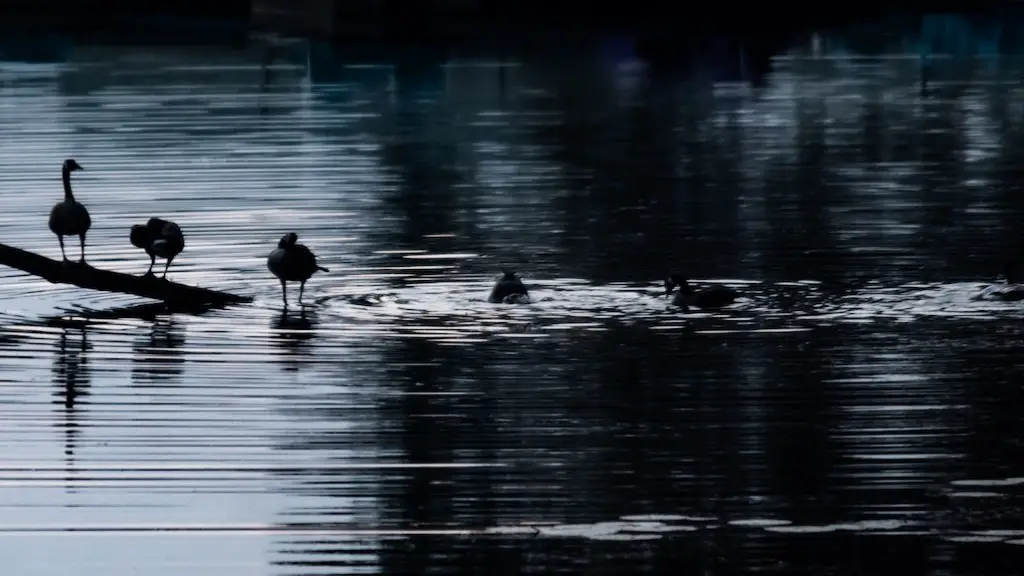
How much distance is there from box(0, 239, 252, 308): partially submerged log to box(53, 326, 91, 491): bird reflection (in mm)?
907

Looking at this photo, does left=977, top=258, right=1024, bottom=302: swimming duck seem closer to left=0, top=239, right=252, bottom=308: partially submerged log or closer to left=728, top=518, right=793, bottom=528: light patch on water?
left=0, top=239, right=252, bottom=308: partially submerged log

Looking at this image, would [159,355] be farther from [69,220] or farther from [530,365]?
[69,220]

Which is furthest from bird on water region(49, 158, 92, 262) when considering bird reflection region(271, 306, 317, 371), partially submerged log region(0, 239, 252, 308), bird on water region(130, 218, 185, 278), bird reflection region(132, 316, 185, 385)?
bird reflection region(271, 306, 317, 371)

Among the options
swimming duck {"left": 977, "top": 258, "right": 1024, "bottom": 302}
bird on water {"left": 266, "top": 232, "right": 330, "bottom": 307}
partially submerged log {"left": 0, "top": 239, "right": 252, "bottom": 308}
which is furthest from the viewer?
partially submerged log {"left": 0, "top": 239, "right": 252, "bottom": 308}

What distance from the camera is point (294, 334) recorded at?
53.9 feet

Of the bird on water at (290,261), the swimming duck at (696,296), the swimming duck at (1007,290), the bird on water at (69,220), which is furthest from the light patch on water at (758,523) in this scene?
the bird on water at (69,220)

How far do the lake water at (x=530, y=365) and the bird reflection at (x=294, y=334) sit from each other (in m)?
0.07

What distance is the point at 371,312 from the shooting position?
1739cm

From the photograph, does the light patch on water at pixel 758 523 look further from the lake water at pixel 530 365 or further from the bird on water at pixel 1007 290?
the bird on water at pixel 1007 290

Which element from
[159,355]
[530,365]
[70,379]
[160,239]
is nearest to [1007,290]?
[530,365]

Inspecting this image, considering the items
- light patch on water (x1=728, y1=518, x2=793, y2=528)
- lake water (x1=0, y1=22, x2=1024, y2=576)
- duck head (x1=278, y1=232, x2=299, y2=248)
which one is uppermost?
duck head (x1=278, y1=232, x2=299, y2=248)

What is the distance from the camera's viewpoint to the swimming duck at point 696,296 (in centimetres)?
1716

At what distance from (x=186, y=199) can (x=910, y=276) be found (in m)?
9.45

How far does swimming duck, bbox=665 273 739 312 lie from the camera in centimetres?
1716
